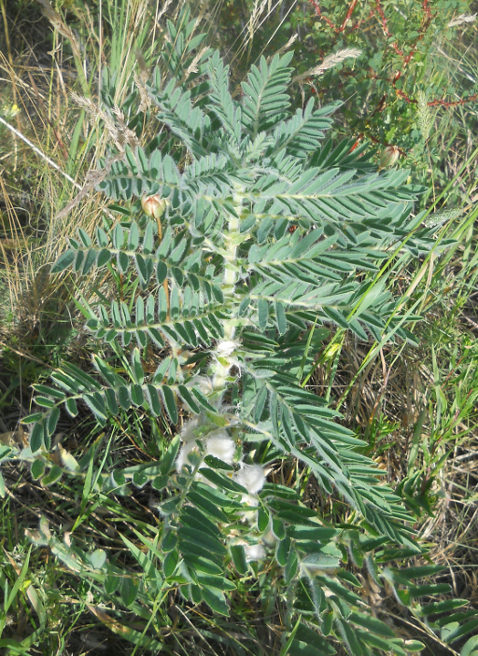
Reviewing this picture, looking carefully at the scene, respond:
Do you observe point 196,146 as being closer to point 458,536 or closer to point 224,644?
point 224,644

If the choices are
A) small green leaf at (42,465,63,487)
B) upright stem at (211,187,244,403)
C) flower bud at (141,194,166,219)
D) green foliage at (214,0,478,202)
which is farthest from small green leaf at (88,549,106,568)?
green foliage at (214,0,478,202)

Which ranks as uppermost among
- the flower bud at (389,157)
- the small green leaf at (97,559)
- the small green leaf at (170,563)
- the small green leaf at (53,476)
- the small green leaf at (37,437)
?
the flower bud at (389,157)

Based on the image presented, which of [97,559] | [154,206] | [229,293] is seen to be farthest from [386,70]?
[97,559]

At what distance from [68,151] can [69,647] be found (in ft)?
4.86

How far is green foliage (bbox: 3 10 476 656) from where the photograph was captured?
3.20ft

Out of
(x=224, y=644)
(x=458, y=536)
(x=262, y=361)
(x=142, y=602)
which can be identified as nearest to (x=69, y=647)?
(x=142, y=602)

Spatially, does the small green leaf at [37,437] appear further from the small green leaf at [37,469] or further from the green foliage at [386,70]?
the green foliage at [386,70]

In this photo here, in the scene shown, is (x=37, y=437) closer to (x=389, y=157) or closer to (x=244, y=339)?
(x=244, y=339)

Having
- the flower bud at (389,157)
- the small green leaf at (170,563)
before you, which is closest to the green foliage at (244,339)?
the small green leaf at (170,563)

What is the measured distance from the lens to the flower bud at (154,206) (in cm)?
120

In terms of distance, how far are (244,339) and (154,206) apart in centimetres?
37

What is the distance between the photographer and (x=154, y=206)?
1.22m

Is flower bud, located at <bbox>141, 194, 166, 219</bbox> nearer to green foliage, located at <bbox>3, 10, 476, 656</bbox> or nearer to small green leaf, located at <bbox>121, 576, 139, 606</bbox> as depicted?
green foliage, located at <bbox>3, 10, 476, 656</bbox>

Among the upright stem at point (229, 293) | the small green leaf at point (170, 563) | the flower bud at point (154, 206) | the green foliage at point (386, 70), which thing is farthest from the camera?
the green foliage at point (386, 70)
